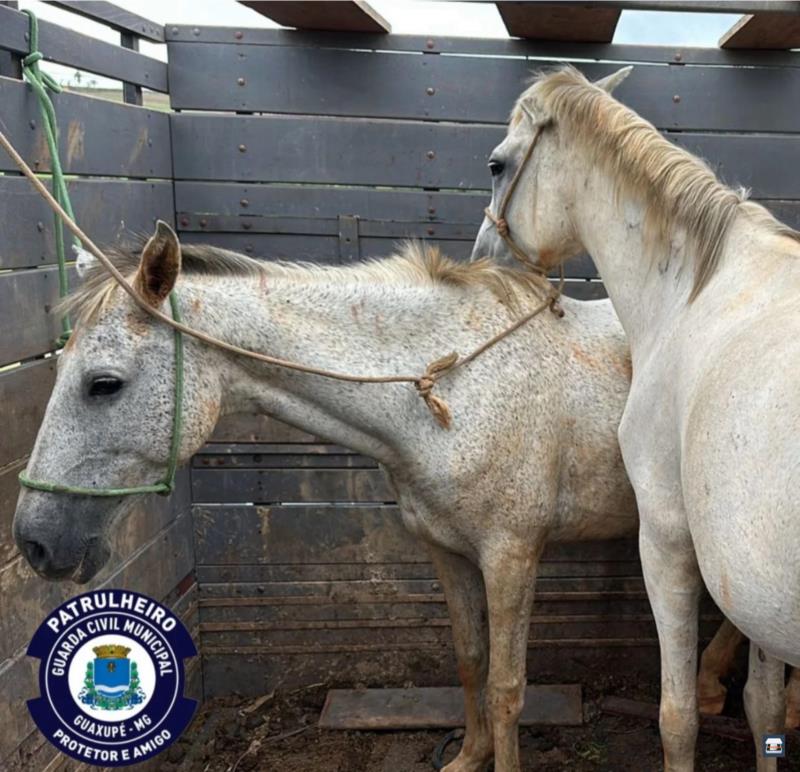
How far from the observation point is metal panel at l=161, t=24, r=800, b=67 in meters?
3.01

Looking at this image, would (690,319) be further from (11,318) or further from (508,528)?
(11,318)

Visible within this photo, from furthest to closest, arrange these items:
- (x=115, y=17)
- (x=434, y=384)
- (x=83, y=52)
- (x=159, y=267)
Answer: (x=115, y=17) < (x=83, y=52) < (x=434, y=384) < (x=159, y=267)

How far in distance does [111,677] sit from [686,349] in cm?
158

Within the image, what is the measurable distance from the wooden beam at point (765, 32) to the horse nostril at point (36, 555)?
Answer: 9.23 feet

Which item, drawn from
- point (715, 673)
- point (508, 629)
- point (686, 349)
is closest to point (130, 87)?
point (686, 349)

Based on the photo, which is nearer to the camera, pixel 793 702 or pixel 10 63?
pixel 10 63

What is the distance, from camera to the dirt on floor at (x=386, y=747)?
302 cm

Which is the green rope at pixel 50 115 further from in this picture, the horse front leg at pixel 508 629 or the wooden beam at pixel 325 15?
the horse front leg at pixel 508 629

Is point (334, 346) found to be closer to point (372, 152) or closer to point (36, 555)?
point (36, 555)

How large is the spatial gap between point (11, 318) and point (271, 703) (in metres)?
2.13

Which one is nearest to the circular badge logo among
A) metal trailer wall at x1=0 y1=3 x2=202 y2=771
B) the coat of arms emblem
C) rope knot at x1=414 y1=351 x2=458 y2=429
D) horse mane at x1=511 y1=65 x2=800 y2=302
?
the coat of arms emblem

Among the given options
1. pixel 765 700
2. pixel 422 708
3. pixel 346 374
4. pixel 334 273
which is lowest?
pixel 422 708

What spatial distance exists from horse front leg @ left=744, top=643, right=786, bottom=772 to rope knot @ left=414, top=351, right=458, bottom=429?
46.6 inches

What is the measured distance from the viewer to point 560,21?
9.31 feet
